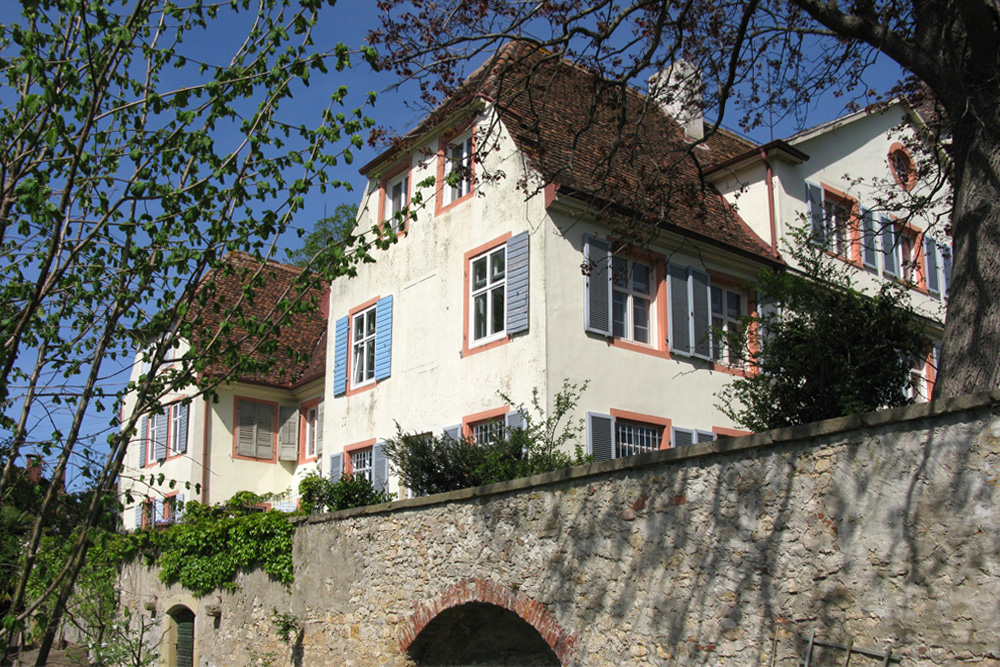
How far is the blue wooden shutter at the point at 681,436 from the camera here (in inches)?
585

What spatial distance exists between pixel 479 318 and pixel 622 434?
2908mm

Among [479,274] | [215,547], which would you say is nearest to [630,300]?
[479,274]

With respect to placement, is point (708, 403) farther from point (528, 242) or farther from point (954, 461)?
point (954, 461)

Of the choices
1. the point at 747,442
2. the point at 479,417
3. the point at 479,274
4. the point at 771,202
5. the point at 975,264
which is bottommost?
the point at 747,442

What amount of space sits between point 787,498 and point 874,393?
2.69 meters

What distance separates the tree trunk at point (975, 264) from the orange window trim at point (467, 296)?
306 inches

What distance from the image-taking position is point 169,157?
7152 mm

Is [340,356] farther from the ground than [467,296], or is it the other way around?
[467,296]

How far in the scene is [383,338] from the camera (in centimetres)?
1759

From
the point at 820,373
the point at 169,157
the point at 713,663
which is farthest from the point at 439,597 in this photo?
the point at 169,157

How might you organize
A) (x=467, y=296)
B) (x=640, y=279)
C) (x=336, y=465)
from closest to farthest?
(x=640, y=279) → (x=467, y=296) → (x=336, y=465)

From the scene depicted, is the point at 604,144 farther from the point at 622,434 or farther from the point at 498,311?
the point at 622,434

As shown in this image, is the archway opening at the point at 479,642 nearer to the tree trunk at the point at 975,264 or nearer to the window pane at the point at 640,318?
the tree trunk at the point at 975,264

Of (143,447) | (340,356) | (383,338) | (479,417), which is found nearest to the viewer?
(479,417)
